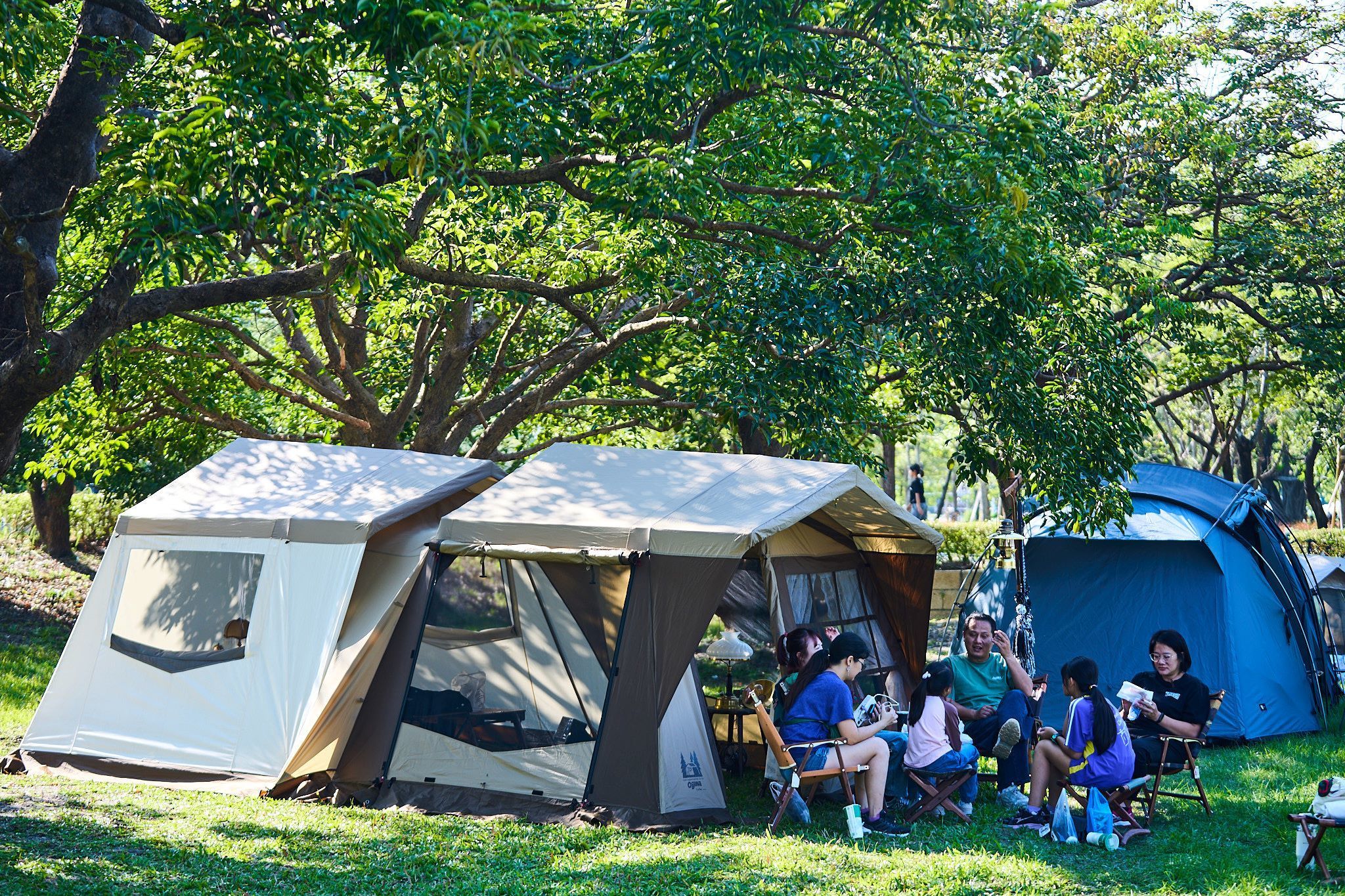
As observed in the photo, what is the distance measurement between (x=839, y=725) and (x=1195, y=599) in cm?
438

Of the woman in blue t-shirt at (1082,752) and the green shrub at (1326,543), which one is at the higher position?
the green shrub at (1326,543)

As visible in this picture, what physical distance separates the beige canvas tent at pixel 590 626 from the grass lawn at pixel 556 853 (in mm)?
319

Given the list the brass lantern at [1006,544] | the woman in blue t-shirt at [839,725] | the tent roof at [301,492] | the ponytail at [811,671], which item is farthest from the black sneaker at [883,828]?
the tent roof at [301,492]

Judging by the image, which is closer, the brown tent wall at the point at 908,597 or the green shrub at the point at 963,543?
the brown tent wall at the point at 908,597

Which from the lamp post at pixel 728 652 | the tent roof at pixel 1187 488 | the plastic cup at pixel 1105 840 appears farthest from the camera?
the tent roof at pixel 1187 488

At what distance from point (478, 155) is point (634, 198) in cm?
126

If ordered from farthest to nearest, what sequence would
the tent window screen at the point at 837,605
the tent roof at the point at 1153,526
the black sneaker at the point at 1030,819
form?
the tent roof at the point at 1153,526
the tent window screen at the point at 837,605
the black sneaker at the point at 1030,819

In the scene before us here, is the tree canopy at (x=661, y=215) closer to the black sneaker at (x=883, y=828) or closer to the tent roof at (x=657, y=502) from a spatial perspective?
the tent roof at (x=657, y=502)

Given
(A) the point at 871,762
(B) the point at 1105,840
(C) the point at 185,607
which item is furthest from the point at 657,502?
(C) the point at 185,607

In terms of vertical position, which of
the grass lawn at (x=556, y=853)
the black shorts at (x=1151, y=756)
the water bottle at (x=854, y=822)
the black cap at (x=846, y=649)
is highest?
the black cap at (x=846, y=649)

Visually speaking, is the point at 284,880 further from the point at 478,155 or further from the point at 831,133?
the point at 831,133

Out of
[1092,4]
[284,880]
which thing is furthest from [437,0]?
[1092,4]

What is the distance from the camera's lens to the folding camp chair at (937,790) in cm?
651

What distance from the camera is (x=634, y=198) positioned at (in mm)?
7715
